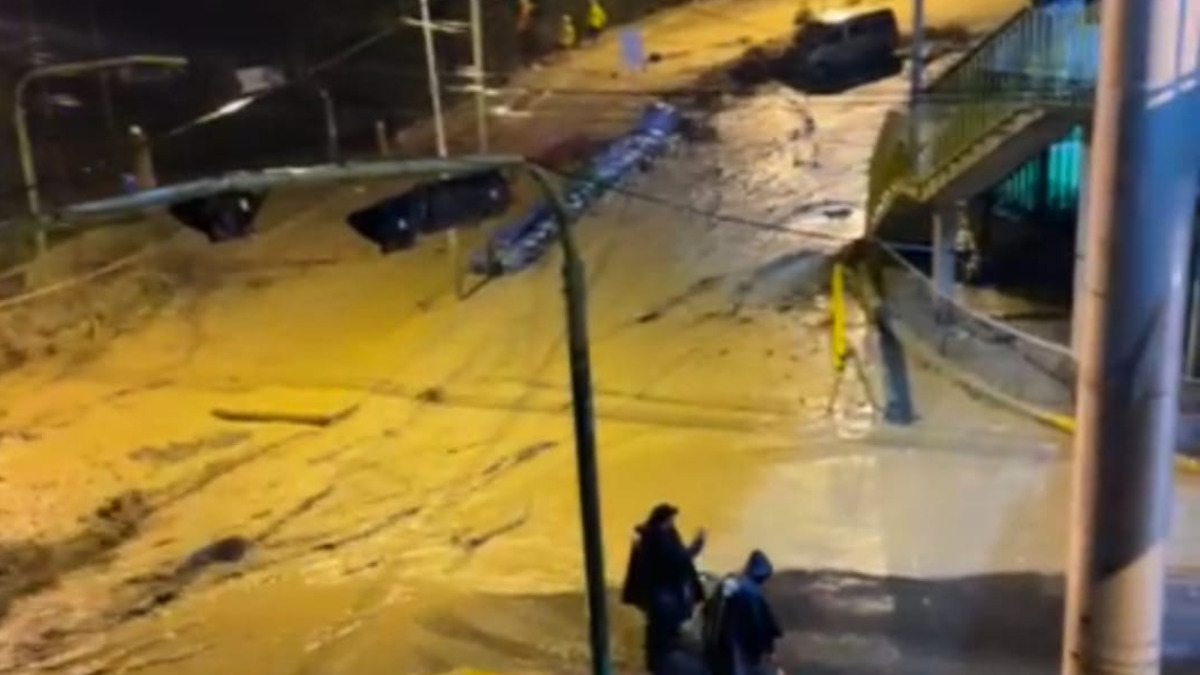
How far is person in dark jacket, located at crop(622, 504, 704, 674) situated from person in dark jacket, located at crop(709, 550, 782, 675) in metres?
0.89

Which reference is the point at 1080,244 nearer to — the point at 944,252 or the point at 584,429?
the point at 944,252

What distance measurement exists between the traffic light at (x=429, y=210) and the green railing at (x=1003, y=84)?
31.4 feet

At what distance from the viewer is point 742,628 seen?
486 inches

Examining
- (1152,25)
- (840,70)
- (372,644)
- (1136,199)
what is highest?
(1152,25)

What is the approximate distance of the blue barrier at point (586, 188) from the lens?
2450cm

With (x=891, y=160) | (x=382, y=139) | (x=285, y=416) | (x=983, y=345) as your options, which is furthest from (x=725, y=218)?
(x=382, y=139)

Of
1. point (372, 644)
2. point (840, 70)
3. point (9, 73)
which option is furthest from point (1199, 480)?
point (9, 73)

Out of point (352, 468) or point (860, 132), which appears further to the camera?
point (860, 132)

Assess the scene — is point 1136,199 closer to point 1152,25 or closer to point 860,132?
point 1152,25

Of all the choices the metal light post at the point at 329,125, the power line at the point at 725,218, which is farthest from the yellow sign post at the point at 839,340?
the metal light post at the point at 329,125

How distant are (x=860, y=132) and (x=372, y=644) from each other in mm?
18977

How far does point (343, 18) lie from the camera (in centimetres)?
3800

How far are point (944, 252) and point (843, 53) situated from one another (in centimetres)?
1573

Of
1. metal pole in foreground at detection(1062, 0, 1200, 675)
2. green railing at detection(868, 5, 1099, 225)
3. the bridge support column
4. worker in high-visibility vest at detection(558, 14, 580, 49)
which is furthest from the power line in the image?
metal pole in foreground at detection(1062, 0, 1200, 675)
